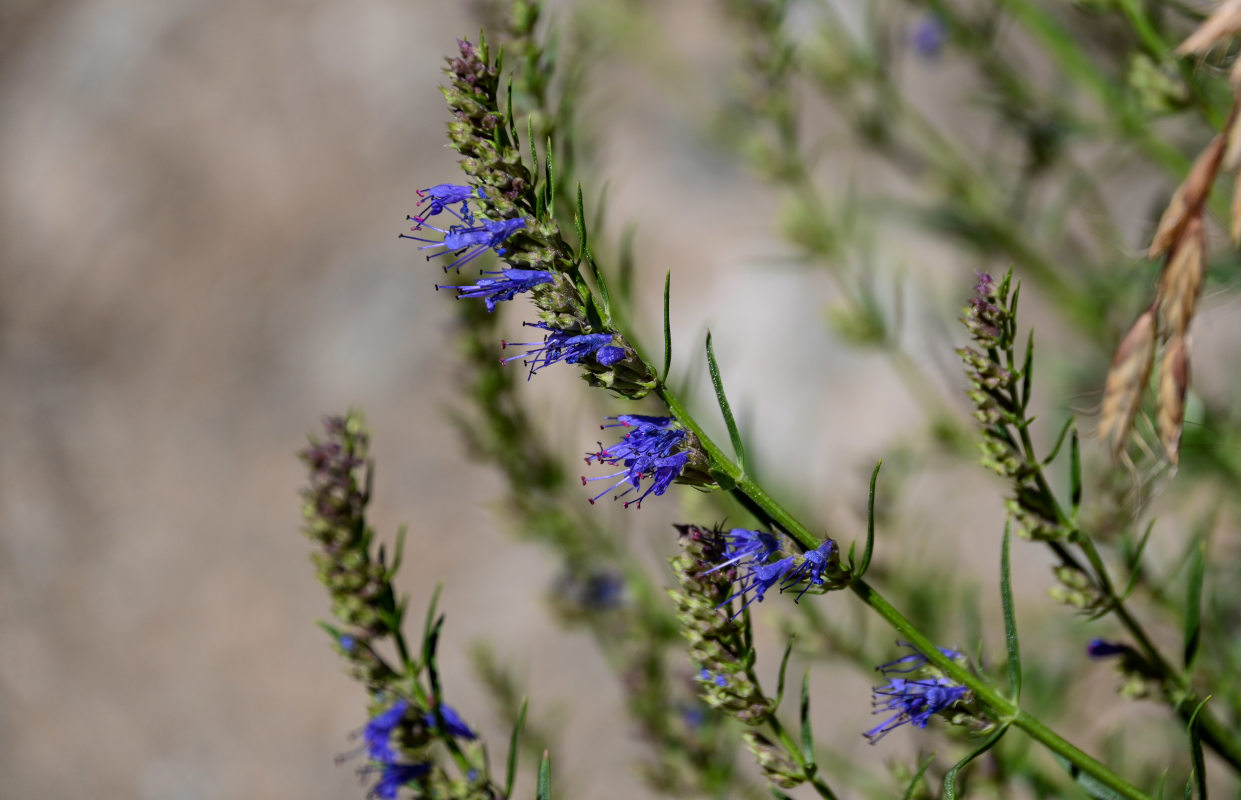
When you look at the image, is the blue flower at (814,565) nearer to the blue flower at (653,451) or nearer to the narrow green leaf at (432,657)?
the blue flower at (653,451)

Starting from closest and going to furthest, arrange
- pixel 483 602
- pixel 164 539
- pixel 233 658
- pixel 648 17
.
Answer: pixel 648 17 → pixel 483 602 → pixel 233 658 → pixel 164 539

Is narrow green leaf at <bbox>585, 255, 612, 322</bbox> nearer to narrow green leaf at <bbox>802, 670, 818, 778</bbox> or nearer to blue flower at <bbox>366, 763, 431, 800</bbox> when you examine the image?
narrow green leaf at <bbox>802, 670, 818, 778</bbox>

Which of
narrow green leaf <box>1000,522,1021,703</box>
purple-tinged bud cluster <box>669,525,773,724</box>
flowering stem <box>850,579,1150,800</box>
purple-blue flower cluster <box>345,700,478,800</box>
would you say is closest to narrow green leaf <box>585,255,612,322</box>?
purple-tinged bud cluster <box>669,525,773,724</box>

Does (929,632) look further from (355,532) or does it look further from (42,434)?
(42,434)

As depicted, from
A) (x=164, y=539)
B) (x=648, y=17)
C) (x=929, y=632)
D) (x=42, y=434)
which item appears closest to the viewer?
(x=929, y=632)

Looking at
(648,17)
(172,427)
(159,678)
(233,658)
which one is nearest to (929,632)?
(648,17)

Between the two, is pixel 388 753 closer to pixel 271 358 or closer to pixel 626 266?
pixel 626 266
